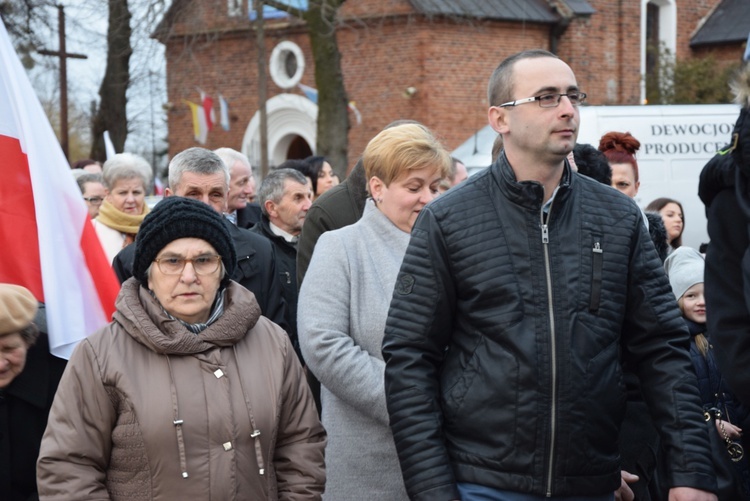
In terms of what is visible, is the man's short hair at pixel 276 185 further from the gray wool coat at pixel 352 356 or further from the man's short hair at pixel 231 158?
the gray wool coat at pixel 352 356

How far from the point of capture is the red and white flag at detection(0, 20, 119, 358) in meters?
4.28

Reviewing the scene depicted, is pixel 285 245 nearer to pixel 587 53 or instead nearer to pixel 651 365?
pixel 651 365

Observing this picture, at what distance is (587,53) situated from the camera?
28.9 m

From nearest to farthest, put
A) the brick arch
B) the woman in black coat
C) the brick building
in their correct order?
1. the woman in black coat
2. the brick building
3. the brick arch

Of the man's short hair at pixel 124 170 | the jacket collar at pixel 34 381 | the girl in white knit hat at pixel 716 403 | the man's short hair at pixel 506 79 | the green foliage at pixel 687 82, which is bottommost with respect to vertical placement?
the girl in white knit hat at pixel 716 403

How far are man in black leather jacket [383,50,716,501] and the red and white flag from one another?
1.37 m

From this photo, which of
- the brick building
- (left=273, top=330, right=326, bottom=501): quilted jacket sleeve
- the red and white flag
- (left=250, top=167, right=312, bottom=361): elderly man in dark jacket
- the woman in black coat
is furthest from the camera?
the brick building

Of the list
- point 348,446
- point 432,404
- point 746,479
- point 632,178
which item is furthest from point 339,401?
point 632,178

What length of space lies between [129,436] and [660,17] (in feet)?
101

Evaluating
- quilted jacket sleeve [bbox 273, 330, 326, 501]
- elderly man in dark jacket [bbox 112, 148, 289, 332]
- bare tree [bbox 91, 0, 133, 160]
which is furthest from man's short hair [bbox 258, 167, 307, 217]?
bare tree [bbox 91, 0, 133, 160]

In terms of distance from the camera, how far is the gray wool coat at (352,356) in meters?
4.17

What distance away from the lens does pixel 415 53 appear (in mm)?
26359

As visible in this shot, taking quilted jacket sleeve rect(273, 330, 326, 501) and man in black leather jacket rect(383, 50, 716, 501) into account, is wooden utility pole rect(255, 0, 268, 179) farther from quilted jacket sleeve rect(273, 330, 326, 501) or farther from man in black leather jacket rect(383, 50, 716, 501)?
man in black leather jacket rect(383, 50, 716, 501)

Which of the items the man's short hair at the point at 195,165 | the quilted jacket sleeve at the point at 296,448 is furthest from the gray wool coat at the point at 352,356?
the man's short hair at the point at 195,165
